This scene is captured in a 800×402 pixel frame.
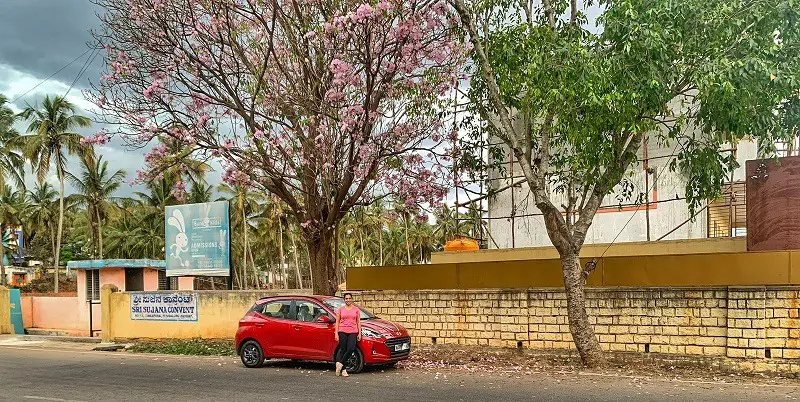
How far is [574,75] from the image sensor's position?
11.8 m

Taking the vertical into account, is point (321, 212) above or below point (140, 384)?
above

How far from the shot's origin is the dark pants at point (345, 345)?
42.6ft

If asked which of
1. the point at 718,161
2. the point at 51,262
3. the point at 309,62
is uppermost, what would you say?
the point at 309,62

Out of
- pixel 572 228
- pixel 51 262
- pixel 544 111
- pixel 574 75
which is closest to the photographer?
pixel 574 75

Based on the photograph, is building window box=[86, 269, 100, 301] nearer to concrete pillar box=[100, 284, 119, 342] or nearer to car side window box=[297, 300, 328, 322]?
concrete pillar box=[100, 284, 119, 342]

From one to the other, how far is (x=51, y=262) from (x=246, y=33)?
77.1 meters

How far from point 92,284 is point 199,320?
7.41 metres

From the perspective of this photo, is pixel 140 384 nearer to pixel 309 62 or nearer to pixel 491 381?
pixel 491 381

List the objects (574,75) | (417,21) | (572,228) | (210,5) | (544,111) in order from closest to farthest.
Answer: (574,75), (544,111), (572,228), (417,21), (210,5)

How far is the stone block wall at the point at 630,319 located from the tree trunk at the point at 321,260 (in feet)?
3.31

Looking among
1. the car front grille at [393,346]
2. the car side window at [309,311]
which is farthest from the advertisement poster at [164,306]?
the car front grille at [393,346]

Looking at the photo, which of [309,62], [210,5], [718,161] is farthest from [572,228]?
[210,5]

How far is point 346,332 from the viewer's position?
42.5ft

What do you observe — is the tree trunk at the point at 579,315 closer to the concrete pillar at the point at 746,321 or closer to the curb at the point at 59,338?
the concrete pillar at the point at 746,321
